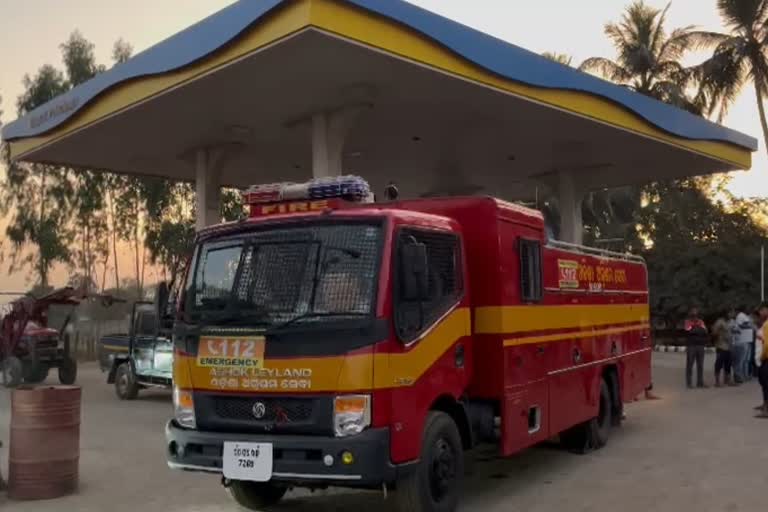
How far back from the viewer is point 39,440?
7.66 m

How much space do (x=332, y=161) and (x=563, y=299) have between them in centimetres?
768

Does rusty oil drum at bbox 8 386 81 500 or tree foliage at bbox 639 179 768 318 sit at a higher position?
tree foliage at bbox 639 179 768 318

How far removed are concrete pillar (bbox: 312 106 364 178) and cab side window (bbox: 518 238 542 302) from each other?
7.74m

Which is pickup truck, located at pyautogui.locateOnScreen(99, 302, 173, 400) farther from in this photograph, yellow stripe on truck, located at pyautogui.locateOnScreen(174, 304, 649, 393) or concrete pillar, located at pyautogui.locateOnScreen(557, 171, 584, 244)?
concrete pillar, located at pyautogui.locateOnScreen(557, 171, 584, 244)

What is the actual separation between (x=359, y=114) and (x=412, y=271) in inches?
390

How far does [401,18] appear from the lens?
11.6m

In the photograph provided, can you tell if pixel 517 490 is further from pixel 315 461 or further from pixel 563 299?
pixel 315 461

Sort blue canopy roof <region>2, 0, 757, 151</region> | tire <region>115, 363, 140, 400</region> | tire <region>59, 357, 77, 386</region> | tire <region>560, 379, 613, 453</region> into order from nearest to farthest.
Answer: tire <region>560, 379, 613, 453</region> → blue canopy roof <region>2, 0, 757, 151</region> → tire <region>115, 363, 140, 400</region> → tire <region>59, 357, 77, 386</region>

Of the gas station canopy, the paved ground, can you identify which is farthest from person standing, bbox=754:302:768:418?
the gas station canopy

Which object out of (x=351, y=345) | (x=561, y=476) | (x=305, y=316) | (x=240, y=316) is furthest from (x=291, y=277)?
(x=561, y=476)

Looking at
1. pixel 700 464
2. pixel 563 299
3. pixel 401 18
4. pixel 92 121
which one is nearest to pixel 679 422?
pixel 700 464

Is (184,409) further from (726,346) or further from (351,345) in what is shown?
(726,346)

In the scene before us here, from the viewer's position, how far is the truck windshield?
593 cm

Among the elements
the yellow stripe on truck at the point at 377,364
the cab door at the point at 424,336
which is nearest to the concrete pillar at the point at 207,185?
the yellow stripe on truck at the point at 377,364
